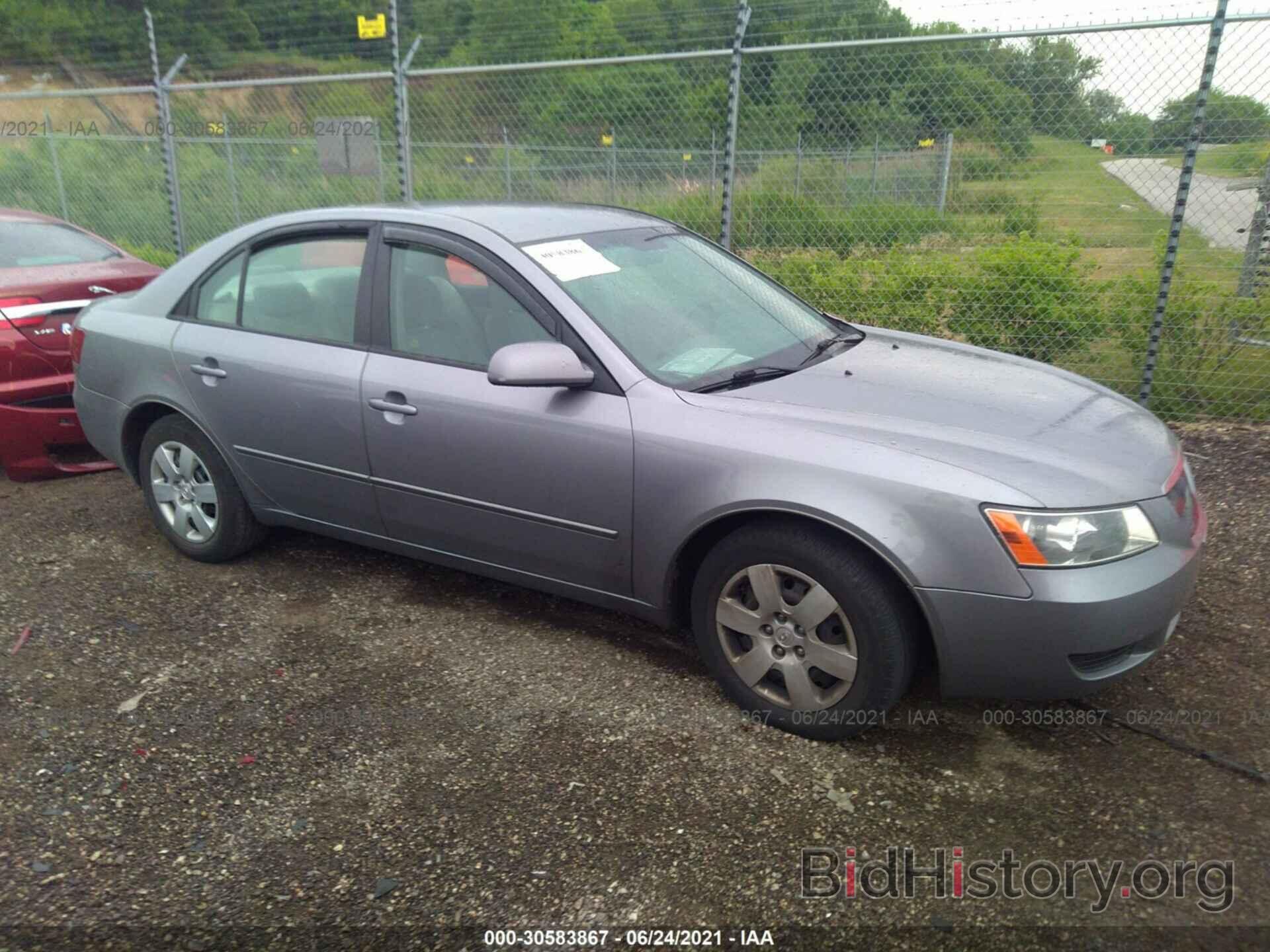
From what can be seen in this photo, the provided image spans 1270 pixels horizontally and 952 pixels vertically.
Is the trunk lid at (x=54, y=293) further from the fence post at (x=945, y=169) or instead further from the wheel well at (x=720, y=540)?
the fence post at (x=945, y=169)

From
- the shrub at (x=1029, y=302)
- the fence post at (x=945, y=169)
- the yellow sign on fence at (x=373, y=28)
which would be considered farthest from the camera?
the fence post at (x=945, y=169)

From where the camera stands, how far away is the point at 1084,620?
2578 mm

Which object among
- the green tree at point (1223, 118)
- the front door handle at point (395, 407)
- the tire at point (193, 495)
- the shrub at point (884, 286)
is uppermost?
the green tree at point (1223, 118)

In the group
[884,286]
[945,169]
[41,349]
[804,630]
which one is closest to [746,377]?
[804,630]

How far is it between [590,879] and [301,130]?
22.4 meters

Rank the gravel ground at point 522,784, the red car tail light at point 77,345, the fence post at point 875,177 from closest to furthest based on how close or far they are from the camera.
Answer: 1. the gravel ground at point 522,784
2. the red car tail light at point 77,345
3. the fence post at point 875,177

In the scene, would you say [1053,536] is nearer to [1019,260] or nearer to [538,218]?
[538,218]

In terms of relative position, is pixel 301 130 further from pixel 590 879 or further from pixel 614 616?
pixel 590 879

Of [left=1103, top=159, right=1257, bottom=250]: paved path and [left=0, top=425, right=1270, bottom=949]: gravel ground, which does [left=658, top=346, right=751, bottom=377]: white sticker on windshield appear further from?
[left=1103, top=159, right=1257, bottom=250]: paved path

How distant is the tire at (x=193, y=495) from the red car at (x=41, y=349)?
2.94ft

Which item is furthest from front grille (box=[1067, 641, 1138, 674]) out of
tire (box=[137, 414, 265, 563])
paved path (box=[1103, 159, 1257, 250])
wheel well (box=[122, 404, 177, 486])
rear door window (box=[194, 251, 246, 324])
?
paved path (box=[1103, 159, 1257, 250])

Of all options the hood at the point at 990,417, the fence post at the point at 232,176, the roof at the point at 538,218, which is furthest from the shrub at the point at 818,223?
the fence post at the point at 232,176

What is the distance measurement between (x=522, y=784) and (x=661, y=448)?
42.3 inches

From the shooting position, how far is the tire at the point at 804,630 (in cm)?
274
